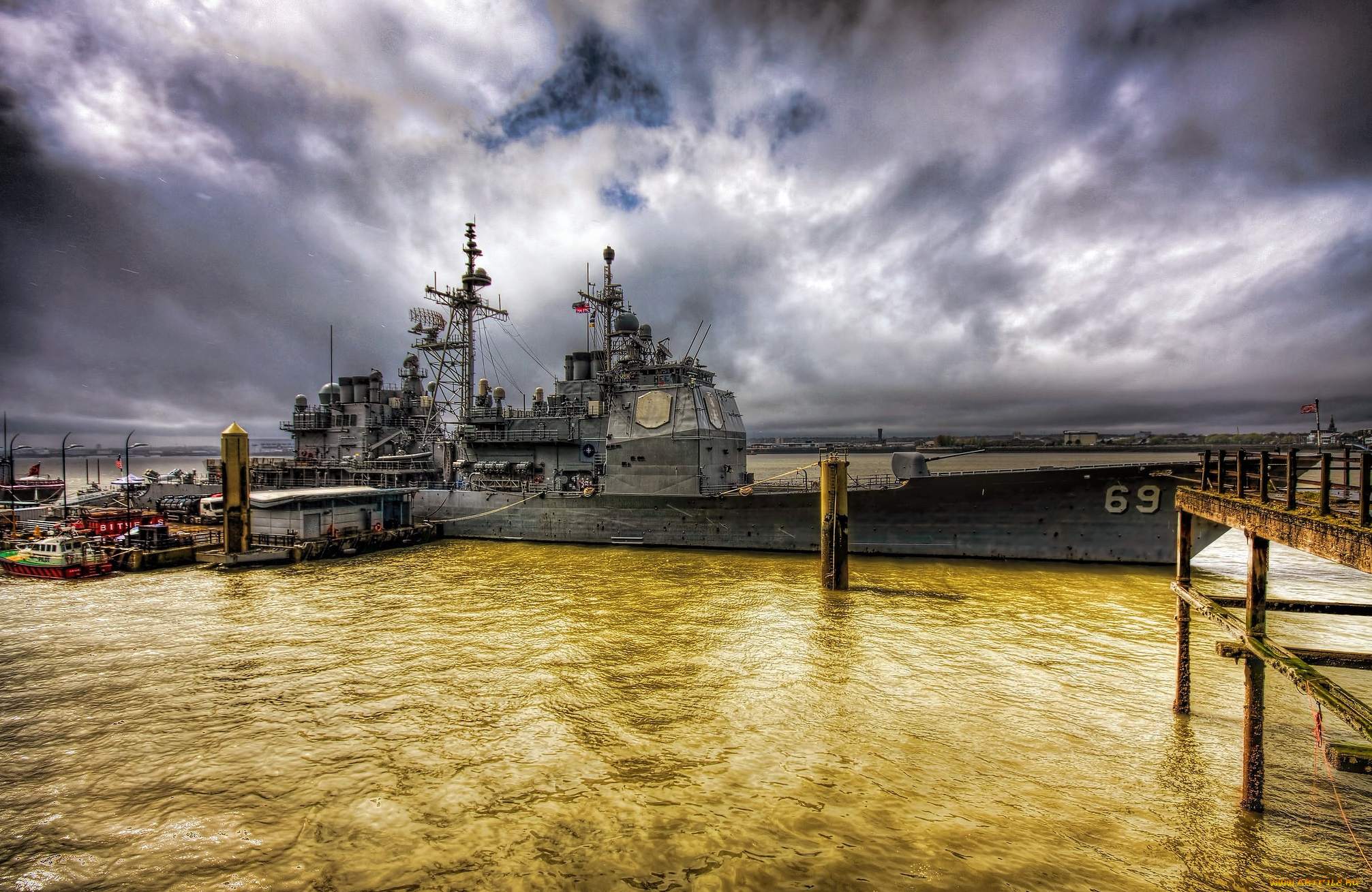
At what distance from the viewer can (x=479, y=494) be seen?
79.7 ft

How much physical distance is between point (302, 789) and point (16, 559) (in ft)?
62.4


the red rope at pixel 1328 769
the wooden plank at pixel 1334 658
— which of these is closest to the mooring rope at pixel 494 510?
the wooden plank at pixel 1334 658

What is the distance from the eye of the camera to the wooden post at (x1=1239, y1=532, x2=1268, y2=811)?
5387 millimetres

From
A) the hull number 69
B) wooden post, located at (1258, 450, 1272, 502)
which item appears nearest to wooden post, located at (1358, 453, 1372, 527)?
wooden post, located at (1258, 450, 1272, 502)

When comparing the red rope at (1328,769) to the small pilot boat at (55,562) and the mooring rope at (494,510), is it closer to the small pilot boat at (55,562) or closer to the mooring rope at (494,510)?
the mooring rope at (494,510)

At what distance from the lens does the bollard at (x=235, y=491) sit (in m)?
18.4

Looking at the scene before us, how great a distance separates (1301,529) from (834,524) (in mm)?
10188

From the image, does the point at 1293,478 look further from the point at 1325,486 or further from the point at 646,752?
the point at 646,752

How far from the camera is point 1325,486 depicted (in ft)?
14.3

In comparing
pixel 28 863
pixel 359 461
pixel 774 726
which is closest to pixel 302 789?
pixel 28 863

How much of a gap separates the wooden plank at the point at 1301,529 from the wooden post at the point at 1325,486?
0.08 meters

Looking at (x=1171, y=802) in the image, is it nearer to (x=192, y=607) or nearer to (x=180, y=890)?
(x=180, y=890)

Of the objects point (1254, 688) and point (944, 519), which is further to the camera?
point (944, 519)

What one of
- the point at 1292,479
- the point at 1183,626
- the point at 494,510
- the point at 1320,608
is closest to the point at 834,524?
the point at 1183,626
